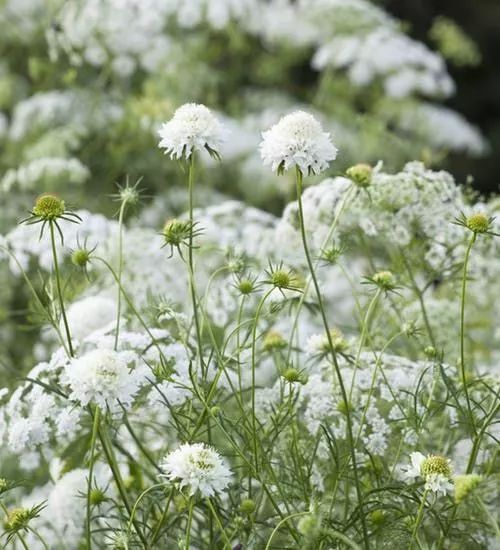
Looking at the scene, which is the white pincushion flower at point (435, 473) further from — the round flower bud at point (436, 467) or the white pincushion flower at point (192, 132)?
the white pincushion flower at point (192, 132)

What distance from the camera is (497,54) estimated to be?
7699mm

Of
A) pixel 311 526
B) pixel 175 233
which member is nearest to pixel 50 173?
pixel 175 233

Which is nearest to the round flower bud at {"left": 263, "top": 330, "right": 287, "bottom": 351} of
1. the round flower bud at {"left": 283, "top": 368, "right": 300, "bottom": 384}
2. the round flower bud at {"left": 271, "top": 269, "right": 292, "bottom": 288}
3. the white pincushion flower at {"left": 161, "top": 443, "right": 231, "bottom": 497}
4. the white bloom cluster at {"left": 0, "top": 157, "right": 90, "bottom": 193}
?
the round flower bud at {"left": 283, "top": 368, "right": 300, "bottom": 384}

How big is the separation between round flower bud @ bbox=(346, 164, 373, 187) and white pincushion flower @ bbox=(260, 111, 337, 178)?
28 centimetres

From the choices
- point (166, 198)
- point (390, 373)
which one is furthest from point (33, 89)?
point (390, 373)

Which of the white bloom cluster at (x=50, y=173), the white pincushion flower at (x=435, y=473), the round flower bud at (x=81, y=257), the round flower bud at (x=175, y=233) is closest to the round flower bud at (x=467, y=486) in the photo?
the white pincushion flower at (x=435, y=473)

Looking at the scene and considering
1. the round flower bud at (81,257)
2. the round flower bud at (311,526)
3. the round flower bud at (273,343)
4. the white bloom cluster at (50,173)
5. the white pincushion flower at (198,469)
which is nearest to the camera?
the round flower bud at (311,526)

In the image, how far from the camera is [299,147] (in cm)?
128

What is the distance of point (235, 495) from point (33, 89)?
297 cm

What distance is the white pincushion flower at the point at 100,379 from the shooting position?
1.17 meters

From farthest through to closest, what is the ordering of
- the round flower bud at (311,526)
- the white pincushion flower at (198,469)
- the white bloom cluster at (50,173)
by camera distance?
the white bloom cluster at (50,173) < the white pincushion flower at (198,469) < the round flower bud at (311,526)

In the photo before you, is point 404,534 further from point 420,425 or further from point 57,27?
point 57,27

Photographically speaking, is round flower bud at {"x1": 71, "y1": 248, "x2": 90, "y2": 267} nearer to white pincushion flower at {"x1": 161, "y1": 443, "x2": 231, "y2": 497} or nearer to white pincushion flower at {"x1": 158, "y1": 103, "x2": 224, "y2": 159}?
white pincushion flower at {"x1": 158, "y1": 103, "x2": 224, "y2": 159}

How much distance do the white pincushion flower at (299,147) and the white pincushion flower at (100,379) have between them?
333 millimetres
